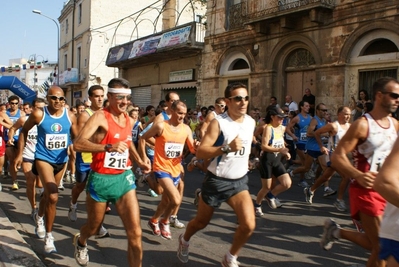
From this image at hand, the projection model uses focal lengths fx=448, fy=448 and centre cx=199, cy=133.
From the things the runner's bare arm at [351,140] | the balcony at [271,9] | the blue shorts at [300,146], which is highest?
the balcony at [271,9]

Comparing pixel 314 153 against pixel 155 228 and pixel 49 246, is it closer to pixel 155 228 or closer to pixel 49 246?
pixel 155 228

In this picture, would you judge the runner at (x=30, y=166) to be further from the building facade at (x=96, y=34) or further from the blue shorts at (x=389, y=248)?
the building facade at (x=96, y=34)

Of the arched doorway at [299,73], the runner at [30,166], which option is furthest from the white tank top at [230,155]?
the arched doorway at [299,73]

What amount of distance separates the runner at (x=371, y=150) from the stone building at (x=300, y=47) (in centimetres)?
1023

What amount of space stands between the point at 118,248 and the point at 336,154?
3.02 meters

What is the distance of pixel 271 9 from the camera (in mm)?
17031

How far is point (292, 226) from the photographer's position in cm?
667

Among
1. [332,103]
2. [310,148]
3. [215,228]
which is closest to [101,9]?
[332,103]

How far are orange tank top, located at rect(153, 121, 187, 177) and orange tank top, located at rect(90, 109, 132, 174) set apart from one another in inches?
57.9

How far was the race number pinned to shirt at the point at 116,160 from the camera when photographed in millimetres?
4399

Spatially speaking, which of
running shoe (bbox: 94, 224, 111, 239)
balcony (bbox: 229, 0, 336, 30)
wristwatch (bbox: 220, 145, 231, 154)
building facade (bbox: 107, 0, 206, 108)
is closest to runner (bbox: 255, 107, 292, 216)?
running shoe (bbox: 94, 224, 111, 239)

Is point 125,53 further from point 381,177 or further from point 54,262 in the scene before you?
point 381,177

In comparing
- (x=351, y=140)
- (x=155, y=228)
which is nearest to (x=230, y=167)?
(x=351, y=140)

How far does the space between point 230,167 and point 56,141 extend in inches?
98.7
